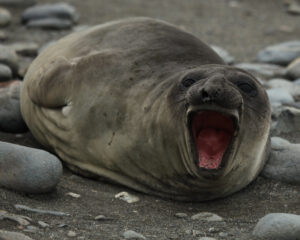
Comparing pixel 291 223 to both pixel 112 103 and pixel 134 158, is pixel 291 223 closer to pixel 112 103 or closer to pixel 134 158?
pixel 134 158

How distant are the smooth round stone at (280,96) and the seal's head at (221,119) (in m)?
1.90

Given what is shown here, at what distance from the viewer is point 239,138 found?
3.66 metres

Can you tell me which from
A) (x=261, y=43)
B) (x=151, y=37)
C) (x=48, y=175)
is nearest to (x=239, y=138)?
(x=48, y=175)

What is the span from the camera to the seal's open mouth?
3697mm

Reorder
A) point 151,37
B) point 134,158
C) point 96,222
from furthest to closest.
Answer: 1. point 151,37
2. point 134,158
3. point 96,222

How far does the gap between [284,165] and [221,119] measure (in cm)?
81

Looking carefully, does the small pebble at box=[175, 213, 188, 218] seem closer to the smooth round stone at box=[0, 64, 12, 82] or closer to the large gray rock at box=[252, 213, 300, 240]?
the large gray rock at box=[252, 213, 300, 240]

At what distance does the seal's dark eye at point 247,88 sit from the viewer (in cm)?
380

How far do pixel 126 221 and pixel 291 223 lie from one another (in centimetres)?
84

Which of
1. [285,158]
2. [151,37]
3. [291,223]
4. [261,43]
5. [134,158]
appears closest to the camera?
[291,223]

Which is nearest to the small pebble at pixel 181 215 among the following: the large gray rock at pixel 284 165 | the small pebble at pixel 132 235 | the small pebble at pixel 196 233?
the small pebble at pixel 196 233

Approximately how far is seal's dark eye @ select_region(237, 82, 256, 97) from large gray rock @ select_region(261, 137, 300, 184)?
0.71 m

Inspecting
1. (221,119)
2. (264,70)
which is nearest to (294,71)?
(264,70)

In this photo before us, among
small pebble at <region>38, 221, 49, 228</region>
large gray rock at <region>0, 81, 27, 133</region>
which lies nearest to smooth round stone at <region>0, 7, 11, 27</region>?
large gray rock at <region>0, 81, 27, 133</region>
